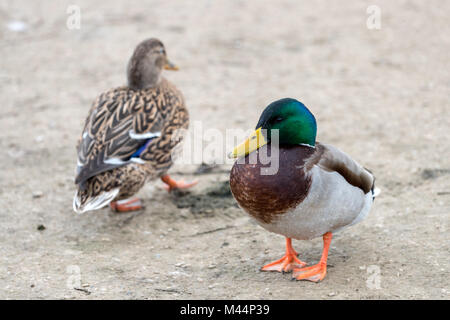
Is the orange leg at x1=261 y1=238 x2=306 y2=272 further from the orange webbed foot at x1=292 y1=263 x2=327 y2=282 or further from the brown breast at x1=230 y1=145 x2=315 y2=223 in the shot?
the brown breast at x1=230 y1=145 x2=315 y2=223

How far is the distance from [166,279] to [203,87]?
3948 mm

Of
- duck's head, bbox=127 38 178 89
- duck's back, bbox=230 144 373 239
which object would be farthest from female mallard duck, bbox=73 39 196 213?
duck's back, bbox=230 144 373 239

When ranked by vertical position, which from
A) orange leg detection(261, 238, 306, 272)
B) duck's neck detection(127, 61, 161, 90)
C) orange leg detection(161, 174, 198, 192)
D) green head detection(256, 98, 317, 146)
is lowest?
orange leg detection(261, 238, 306, 272)

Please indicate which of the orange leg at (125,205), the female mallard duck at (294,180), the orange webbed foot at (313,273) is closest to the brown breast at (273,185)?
the female mallard duck at (294,180)

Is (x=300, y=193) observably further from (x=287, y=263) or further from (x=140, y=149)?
(x=140, y=149)

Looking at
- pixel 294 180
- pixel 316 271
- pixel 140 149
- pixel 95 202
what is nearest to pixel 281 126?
pixel 294 180

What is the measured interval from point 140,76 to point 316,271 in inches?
97.0

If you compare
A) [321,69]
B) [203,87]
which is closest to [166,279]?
[203,87]

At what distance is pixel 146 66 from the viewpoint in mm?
5438

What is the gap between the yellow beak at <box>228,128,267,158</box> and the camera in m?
3.65

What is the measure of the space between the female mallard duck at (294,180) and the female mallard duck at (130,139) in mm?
1387

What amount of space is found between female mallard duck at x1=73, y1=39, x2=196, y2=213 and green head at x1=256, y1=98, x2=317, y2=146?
1518 mm

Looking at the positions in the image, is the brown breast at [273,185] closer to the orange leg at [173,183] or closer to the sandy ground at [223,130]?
the sandy ground at [223,130]

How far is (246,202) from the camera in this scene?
11.9ft
